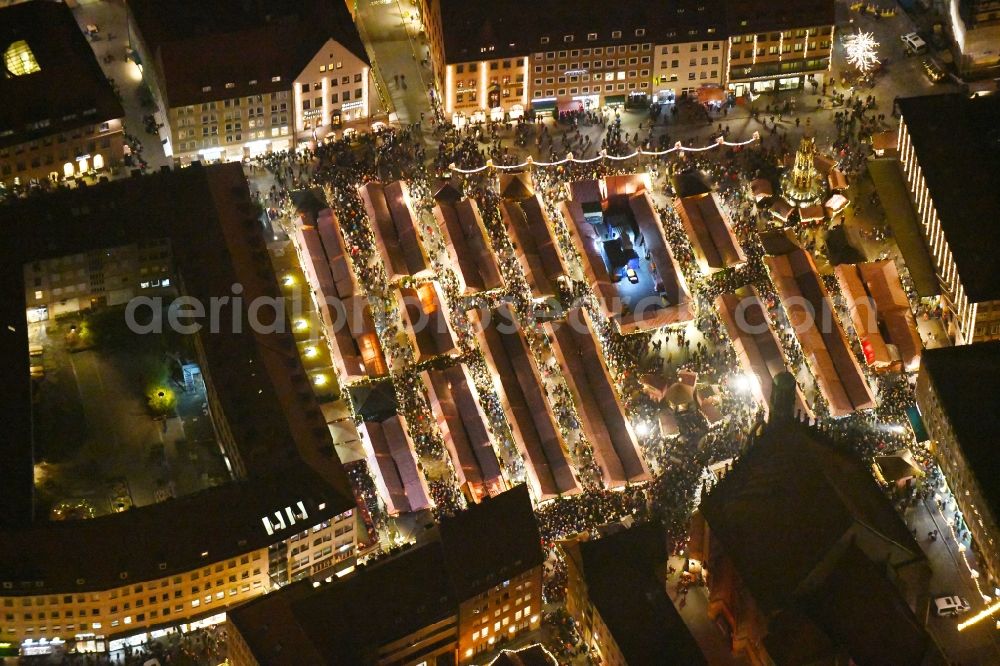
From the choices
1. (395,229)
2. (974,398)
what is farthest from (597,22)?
(974,398)

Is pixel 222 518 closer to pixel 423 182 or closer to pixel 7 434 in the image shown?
pixel 7 434

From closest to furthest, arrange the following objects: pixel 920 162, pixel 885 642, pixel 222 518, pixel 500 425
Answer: pixel 885 642 < pixel 222 518 < pixel 500 425 < pixel 920 162

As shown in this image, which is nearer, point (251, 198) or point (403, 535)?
point (403, 535)

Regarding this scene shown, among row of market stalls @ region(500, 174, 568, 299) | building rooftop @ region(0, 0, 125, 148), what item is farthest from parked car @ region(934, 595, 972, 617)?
building rooftop @ region(0, 0, 125, 148)

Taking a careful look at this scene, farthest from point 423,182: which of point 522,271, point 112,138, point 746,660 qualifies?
point 746,660

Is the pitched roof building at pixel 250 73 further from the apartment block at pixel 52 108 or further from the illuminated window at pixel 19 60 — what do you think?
the illuminated window at pixel 19 60

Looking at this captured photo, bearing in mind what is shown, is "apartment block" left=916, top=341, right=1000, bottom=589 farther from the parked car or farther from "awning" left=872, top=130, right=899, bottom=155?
"awning" left=872, top=130, right=899, bottom=155

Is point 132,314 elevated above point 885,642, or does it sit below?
above
